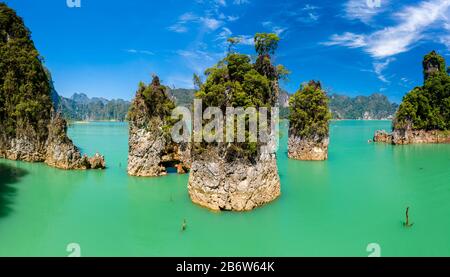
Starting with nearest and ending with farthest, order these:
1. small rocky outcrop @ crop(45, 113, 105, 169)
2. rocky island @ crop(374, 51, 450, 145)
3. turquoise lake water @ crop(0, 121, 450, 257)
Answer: turquoise lake water @ crop(0, 121, 450, 257), small rocky outcrop @ crop(45, 113, 105, 169), rocky island @ crop(374, 51, 450, 145)

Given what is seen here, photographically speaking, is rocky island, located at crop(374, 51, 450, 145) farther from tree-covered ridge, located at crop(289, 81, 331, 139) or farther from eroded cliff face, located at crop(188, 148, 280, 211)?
eroded cliff face, located at crop(188, 148, 280, 211)

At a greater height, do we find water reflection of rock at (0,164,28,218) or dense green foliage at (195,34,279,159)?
dense green foliage at (195,34,279,159)

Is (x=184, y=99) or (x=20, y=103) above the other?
(x=184, y=99)

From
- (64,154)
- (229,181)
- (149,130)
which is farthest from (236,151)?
(64,154)

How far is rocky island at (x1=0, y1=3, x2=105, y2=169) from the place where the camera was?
3056 cm

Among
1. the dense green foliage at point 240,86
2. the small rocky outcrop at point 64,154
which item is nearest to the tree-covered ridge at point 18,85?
the small rocky outcrop at point 64,154

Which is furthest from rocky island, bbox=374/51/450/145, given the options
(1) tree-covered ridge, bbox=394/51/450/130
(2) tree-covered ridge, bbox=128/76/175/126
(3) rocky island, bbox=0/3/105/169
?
(3) rocky island, bbox=0/3/105/169

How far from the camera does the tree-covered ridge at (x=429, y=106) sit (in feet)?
180

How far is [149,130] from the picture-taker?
80.0 ft

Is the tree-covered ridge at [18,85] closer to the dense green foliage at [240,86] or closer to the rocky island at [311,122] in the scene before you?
the dense green foliage at [240,86]

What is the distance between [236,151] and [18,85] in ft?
89.9

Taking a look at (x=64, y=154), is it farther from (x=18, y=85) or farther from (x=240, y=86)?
(x=240, y=86)
